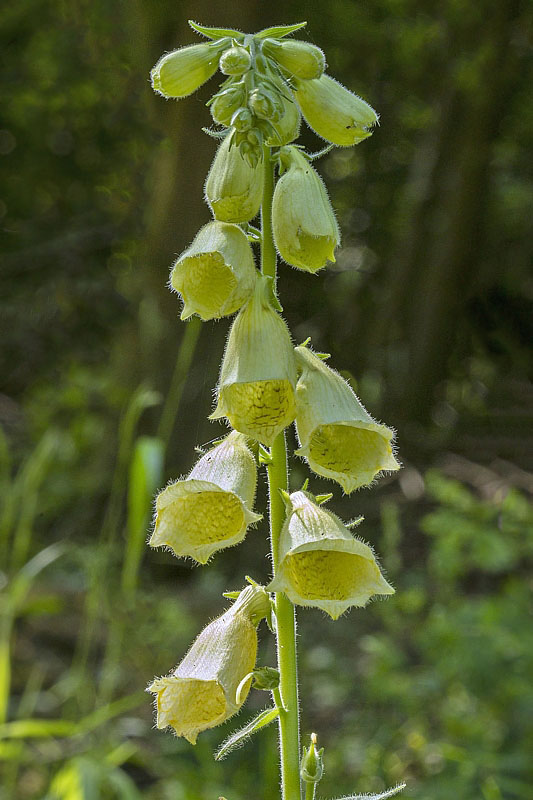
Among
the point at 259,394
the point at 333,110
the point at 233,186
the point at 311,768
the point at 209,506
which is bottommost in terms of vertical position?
the point at 311,768

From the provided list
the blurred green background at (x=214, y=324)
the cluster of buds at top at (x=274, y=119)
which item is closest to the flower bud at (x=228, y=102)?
the cluster of buds at top at (x=274, y=119)

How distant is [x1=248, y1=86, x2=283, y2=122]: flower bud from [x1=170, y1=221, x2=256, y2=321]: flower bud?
0.15m

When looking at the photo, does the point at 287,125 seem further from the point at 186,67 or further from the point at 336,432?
the point at 336,432

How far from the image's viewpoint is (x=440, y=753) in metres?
2.19

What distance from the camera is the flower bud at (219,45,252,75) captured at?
902mm

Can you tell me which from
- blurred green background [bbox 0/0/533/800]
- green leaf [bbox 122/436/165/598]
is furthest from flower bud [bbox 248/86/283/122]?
blurred green background [bbox 0/0/533/800]

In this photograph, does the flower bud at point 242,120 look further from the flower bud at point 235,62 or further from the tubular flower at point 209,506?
the tubular flower at point 209,506

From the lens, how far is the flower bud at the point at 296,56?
0.96 m

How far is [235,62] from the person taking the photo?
902 millimetres

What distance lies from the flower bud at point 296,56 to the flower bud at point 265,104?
11 cm

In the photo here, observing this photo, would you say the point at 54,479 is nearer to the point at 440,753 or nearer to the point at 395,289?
the point at 395,289

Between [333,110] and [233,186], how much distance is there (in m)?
0.19

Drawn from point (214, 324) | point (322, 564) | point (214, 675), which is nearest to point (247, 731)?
point (214, 675)

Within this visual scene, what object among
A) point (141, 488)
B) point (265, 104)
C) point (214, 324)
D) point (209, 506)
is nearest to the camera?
point (265, 104)
